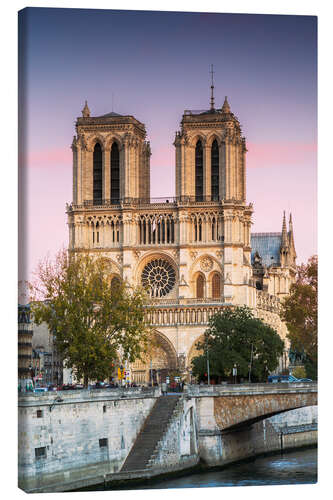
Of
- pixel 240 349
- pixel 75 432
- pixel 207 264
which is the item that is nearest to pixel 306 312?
pixel 240 349

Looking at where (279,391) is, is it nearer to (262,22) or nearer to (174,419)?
(174,419)

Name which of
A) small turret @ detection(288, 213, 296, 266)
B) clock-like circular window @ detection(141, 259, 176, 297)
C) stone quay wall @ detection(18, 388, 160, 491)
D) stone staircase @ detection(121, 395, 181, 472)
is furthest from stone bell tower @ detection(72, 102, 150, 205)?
stone quay wall @ detection(18, 388, 160, 491)

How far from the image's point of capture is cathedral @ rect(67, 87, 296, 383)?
9244cm

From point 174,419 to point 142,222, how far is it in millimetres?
43189

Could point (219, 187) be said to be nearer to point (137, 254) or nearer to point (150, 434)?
point (137, 254)

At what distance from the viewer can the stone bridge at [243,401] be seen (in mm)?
55281

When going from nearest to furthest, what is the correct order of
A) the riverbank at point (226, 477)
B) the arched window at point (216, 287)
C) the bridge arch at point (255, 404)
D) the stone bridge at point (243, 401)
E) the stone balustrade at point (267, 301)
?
the riverbank at point (226, 477), the stone bridge at point (243, 401), the bridge arch at point (255, 404), the arched window at point (216, 287), the stone balustrade at point (267, 301)

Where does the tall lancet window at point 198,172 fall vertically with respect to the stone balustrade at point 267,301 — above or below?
above

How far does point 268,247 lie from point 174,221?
96.4 feet

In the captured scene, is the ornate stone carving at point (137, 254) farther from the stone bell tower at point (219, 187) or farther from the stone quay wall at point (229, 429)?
the stone quay wall at point (229, 429)

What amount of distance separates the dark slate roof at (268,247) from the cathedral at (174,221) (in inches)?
989

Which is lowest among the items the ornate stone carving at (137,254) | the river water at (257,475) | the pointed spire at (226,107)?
the river water at (257,475)

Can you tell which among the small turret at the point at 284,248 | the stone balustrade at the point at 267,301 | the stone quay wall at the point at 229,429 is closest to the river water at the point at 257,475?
the stone quay wall at the point at 229,429
